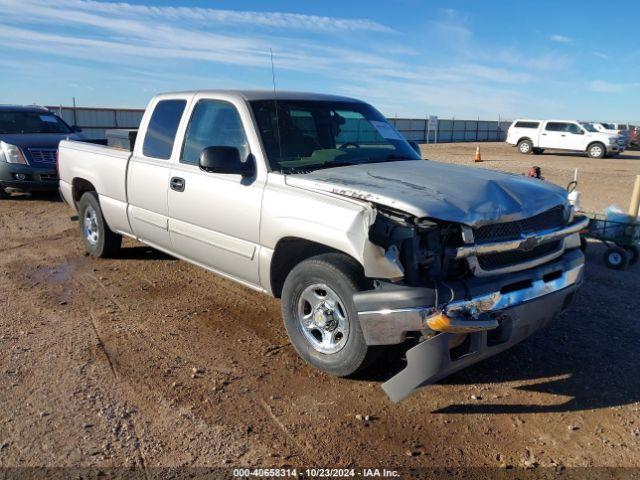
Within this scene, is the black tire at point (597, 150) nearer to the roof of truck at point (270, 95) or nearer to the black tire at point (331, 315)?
the roof of truck at point (270, 95)

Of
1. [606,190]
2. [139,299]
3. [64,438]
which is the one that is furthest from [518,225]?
[606,190]

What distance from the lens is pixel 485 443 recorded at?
127 inches

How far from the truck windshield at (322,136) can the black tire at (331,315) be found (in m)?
0.90

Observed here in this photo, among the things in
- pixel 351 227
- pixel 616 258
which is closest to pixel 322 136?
pixel 351 227

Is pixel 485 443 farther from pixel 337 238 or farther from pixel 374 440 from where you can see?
pixel 337 238

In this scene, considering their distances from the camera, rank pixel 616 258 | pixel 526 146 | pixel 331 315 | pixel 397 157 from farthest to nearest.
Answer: pixel 526 146 → pixel 616 258 → pixel 397 157 → pixel 331 315

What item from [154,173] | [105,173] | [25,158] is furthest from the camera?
[25,158]

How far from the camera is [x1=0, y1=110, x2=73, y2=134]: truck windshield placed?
11.6 m

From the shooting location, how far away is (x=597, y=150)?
92.0 feet

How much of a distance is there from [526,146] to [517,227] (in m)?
28.8

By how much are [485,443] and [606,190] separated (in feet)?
43.4

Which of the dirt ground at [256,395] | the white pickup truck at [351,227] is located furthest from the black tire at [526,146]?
the white pickup truck at [351,227]

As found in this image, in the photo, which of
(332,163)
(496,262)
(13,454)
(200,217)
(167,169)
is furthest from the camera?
(167,169)

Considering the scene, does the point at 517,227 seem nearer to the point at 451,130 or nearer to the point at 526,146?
the point at 526,146
